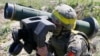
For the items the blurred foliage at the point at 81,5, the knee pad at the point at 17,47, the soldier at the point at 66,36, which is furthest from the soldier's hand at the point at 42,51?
the blurred foliage at the point at 81,5

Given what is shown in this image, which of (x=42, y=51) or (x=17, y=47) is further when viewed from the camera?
(x=17, y=47)

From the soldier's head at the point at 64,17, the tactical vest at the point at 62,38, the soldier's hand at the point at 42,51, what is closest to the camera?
the soldier's hand at the point at 42,51

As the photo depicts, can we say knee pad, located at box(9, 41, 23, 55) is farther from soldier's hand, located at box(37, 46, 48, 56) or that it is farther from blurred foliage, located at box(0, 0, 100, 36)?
blurred foliage, located at box(0, 0, 100, 36)

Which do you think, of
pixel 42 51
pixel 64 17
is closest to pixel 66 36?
pixel 64 17

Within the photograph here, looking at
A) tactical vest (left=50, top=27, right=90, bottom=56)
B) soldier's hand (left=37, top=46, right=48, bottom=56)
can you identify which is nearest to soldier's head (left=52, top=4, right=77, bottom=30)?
tactical vest (left=50, top=27, right=90, bottom=56)

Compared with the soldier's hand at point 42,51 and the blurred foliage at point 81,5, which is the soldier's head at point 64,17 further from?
the blurred foliage at point 81,5

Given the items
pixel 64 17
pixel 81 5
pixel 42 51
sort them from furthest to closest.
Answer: pixel 81 5 → pixel 64 17 → pixel 42 51

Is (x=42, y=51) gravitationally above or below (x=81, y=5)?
above

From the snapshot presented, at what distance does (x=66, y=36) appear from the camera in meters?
3.57

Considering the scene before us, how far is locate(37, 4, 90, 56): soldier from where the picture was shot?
11.0 ft

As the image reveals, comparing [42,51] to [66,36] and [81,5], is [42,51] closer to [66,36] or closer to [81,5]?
[66,36]

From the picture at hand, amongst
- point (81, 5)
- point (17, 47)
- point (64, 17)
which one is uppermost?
point (64, 17)

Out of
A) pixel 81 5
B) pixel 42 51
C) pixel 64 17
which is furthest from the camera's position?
pixel 81 5

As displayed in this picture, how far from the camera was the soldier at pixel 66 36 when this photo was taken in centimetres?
334
